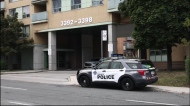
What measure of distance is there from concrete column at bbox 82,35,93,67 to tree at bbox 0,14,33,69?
882 cm

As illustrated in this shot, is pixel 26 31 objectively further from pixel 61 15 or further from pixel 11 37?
pixel 61 15

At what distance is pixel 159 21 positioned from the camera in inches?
964

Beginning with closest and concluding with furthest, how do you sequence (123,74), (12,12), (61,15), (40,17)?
(123,74), (61,15), (40,17), (12,12)

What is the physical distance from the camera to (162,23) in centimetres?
2472

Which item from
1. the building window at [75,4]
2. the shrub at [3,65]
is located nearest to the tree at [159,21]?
the building window at [75,4]

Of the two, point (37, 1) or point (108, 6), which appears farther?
point (37, 1)

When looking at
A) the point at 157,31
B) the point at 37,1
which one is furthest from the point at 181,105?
the point at 37,1

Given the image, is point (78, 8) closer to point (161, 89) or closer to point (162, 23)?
point (162, 23)

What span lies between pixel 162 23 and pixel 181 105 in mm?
14746

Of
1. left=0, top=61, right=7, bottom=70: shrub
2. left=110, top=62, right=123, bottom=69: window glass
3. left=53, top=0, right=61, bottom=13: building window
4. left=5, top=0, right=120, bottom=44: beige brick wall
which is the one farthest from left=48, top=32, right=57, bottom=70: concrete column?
left=110, top=62, right=123, bottom=69: window glass

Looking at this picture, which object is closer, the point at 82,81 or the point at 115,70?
the point at 115,70

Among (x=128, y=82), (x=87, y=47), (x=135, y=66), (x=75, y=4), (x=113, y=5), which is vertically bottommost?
(x=128, y=82)

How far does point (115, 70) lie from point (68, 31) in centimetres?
2509

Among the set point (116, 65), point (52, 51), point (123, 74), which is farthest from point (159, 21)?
point (52, 51)
